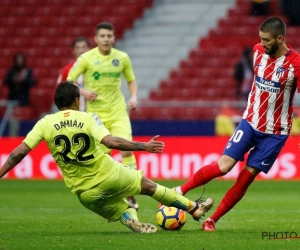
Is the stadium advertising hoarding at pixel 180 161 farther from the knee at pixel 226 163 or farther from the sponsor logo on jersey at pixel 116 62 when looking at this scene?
the knee at pixel 226 163

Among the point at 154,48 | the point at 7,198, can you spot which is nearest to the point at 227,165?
the point at 7,198

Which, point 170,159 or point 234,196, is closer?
point 234,196

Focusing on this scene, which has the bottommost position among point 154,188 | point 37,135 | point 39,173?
point 39,173

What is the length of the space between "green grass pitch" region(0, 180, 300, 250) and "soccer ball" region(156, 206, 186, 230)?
85 mm

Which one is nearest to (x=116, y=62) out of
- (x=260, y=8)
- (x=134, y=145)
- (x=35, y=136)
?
(x=35, y=136)

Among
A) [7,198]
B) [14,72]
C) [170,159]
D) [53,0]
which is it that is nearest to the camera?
[7,198]

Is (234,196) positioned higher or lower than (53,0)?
lower

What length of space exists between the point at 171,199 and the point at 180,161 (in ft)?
25.7

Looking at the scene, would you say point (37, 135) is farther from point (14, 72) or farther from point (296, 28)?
point (296, 28)

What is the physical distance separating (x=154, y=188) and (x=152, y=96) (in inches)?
512

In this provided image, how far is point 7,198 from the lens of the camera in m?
12.8

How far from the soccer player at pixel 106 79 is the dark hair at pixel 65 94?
3.43m

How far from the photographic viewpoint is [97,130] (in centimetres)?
770

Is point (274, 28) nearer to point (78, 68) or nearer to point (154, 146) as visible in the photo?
point (154, 146)
